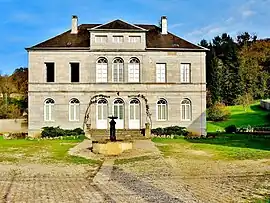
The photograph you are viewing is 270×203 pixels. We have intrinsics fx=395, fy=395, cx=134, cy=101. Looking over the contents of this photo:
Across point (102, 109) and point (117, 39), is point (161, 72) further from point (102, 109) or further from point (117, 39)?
point (102, 109)

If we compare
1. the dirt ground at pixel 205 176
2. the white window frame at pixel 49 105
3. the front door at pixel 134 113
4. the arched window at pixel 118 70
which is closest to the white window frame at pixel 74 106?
the white window frame at pixel 49 105

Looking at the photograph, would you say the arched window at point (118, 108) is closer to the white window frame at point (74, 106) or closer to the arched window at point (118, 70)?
the arched window at point (118, 70)

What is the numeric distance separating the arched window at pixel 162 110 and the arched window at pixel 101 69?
5132 millimetres

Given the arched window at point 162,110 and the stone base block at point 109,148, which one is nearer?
the stone base block at point 109,148

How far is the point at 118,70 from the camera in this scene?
3381cm

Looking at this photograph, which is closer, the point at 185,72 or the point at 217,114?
the point at 185,72

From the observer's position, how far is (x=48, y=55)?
3359cm

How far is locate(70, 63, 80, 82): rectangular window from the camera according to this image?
33.8m

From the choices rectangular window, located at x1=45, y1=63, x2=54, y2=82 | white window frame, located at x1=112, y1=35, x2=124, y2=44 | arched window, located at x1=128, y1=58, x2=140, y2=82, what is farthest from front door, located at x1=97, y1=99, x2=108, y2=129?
white window frame, located at x1=112, y1=35, x2=124, y2=44

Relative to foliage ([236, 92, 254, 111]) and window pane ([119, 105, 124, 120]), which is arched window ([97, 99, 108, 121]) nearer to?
window pane ([119, 105, 124, 120])

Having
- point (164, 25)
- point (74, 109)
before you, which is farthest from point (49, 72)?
point (164, 25)

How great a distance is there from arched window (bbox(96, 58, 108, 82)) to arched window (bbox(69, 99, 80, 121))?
2647 millimetres

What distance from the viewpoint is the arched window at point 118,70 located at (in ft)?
111

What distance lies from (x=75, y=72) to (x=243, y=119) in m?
21.8
